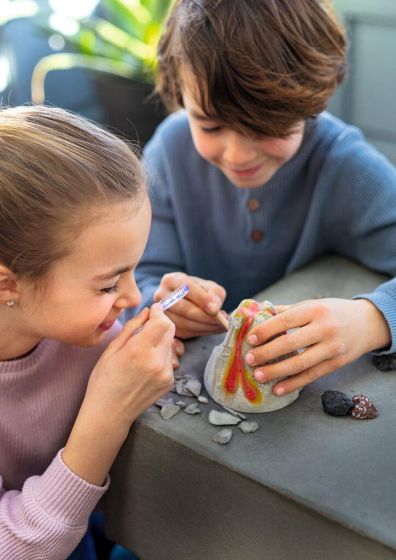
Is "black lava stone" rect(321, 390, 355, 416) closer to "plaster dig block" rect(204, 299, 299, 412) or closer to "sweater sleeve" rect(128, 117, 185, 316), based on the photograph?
"plaster dig block" rect(204, 299, 299, 412)

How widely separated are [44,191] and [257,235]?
0.61 m

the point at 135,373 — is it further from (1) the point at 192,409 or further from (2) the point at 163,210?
(2) the point at 163,210

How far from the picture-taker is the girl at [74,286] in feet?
2.78

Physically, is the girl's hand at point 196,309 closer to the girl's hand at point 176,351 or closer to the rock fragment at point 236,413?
the girl's hand at point 176,351

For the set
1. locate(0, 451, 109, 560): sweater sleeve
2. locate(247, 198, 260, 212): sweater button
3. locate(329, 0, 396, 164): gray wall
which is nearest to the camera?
locate(0, 451, 109, 560): sweater sleeve

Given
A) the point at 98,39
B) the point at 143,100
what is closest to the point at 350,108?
A: the point at 143,100

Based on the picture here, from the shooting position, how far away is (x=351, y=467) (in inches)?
32.4

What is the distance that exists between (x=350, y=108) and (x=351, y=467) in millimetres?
1824

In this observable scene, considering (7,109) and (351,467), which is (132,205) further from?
(351,467)

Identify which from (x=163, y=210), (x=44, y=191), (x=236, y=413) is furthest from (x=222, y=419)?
(x=163, y=210)

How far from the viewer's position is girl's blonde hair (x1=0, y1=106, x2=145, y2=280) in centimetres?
84

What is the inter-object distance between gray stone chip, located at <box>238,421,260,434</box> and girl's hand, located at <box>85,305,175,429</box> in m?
0.10

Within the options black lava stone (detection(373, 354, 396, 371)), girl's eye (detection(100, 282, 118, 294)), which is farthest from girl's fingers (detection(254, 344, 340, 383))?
girl's eye (detection(100, 282, 118, 294))

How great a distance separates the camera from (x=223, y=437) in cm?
88
